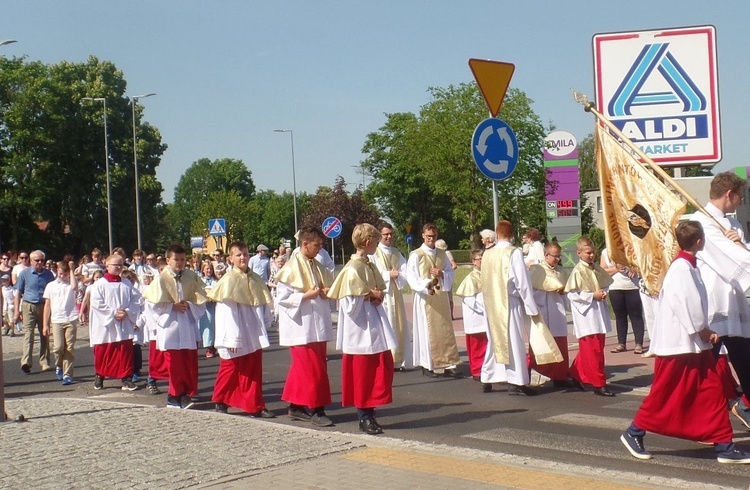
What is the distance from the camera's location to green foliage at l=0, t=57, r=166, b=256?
5850cm

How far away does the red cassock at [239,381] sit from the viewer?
1039 centimetres

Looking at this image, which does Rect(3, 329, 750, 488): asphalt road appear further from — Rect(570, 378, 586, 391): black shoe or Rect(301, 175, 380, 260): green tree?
Rect(301, 175, 380, 260): green tree

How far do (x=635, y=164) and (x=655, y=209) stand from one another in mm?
444

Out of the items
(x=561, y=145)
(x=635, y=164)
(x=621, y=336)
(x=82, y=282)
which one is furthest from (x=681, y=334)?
(x=82, y=282)

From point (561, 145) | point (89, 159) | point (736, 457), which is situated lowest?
point (736, 457)

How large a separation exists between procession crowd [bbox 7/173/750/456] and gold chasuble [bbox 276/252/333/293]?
0.02m

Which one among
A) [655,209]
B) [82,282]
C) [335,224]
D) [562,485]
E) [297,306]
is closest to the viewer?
[562,485]

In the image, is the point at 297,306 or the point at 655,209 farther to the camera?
the point at 297,306

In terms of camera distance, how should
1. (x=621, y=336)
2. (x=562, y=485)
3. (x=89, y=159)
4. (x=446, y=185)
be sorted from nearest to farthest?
(x=562, y=485) < (x=621, y=336) < (x=446, y=185) < (x=89, y=159)

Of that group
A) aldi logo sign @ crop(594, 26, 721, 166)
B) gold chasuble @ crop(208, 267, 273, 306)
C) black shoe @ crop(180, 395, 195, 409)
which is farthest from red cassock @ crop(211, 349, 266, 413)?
aldi logo sign @ crop(594, 26, 721, 166)

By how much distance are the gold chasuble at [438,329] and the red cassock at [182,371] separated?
3637mm

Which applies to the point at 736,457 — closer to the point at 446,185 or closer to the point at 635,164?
the point at 635,164

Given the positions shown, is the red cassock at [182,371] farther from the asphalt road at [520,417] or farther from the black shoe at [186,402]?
the asphalt road at [520,417]

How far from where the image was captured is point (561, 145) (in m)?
23.8
